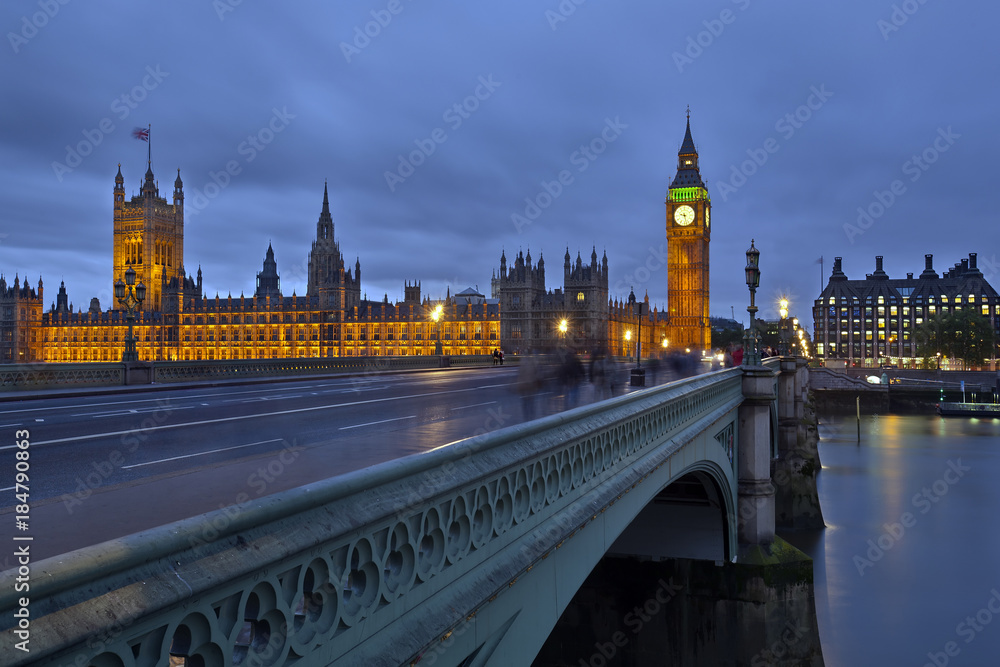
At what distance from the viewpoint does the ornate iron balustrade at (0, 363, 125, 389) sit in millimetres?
24281

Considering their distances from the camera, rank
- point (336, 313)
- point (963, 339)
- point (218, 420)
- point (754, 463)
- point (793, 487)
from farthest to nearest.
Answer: point (336, 313)
point (963, 339)
point (793, 487)
point (754, 463)
point (218, 420)

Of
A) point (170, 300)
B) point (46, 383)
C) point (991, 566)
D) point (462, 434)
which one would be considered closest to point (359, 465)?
point (462, 434)

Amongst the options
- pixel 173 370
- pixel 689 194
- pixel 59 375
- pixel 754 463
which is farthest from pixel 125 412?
pixel 689 194

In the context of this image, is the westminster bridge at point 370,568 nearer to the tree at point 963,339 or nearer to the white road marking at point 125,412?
the white road marking at point 125,412

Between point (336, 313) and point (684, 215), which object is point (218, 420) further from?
point (684, 215)

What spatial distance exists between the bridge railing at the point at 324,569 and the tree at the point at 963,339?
150m

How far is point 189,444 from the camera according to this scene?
479 inches

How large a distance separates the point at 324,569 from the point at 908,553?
152 ft

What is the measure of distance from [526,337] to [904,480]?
83.9 m

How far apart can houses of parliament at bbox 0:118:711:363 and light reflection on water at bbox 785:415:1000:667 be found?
185 ft

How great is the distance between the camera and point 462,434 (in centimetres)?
1341

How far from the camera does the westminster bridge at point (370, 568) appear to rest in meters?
2.50

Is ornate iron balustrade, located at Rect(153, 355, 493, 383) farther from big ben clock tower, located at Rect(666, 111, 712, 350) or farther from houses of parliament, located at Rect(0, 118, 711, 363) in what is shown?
big ben clock tower, located at Rect(666, 111, 712, 350)

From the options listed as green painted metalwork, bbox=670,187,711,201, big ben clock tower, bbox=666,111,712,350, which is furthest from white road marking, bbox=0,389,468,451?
green painted metalwork, bbox=670,187,711,201
